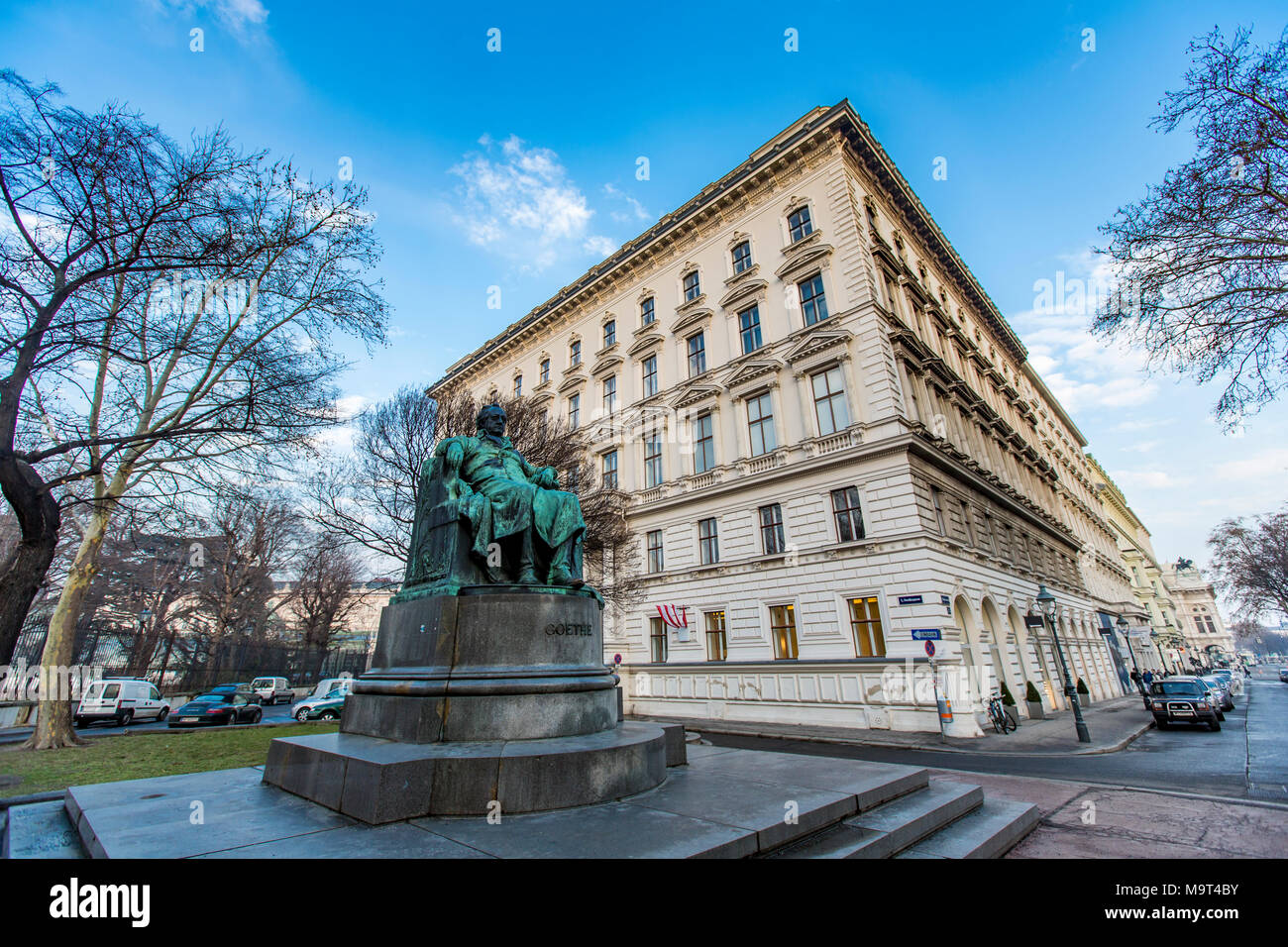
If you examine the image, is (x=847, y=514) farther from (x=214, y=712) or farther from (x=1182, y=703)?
(x=214, y=712)

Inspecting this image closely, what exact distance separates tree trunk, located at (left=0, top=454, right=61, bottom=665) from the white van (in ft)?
41.5

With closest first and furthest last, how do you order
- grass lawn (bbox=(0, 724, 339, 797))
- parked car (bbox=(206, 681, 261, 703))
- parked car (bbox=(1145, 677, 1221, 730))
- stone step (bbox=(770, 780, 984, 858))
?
stone step (bbox=(770, 780, 984, 858)), grass lawn (bbox=(0, 724, 339, 797)), parked car (bbox=(1145, 677, 1221, 730)), parked car (bbox=(206, 681, 261, 703))

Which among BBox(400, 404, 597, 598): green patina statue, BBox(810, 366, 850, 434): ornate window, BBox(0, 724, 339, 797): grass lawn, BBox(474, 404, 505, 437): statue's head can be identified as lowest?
BBox(0, 724, 339, 797): grass lawn

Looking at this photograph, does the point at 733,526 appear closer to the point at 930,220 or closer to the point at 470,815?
the point at 470,815

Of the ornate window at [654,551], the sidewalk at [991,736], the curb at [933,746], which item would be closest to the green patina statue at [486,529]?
the curb at [933,746]

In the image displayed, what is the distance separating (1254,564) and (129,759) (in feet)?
211

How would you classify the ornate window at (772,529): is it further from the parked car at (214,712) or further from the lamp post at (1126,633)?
the lamp post at (1126,633)

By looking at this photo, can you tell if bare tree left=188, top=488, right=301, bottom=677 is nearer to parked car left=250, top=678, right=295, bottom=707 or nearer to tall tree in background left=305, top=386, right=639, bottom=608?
parked car left=250, top=678, right=295, bottom=707

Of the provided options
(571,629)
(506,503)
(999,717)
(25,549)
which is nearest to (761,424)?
(999,717)

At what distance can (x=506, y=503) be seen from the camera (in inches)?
211

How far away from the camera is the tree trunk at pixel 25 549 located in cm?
870

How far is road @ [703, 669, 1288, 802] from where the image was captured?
27.7 feet

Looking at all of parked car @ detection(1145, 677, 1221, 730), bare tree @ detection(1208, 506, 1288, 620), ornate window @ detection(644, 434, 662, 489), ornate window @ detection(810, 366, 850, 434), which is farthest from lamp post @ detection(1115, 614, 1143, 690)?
ornate window @ detection(644, 434, 662, 489)
